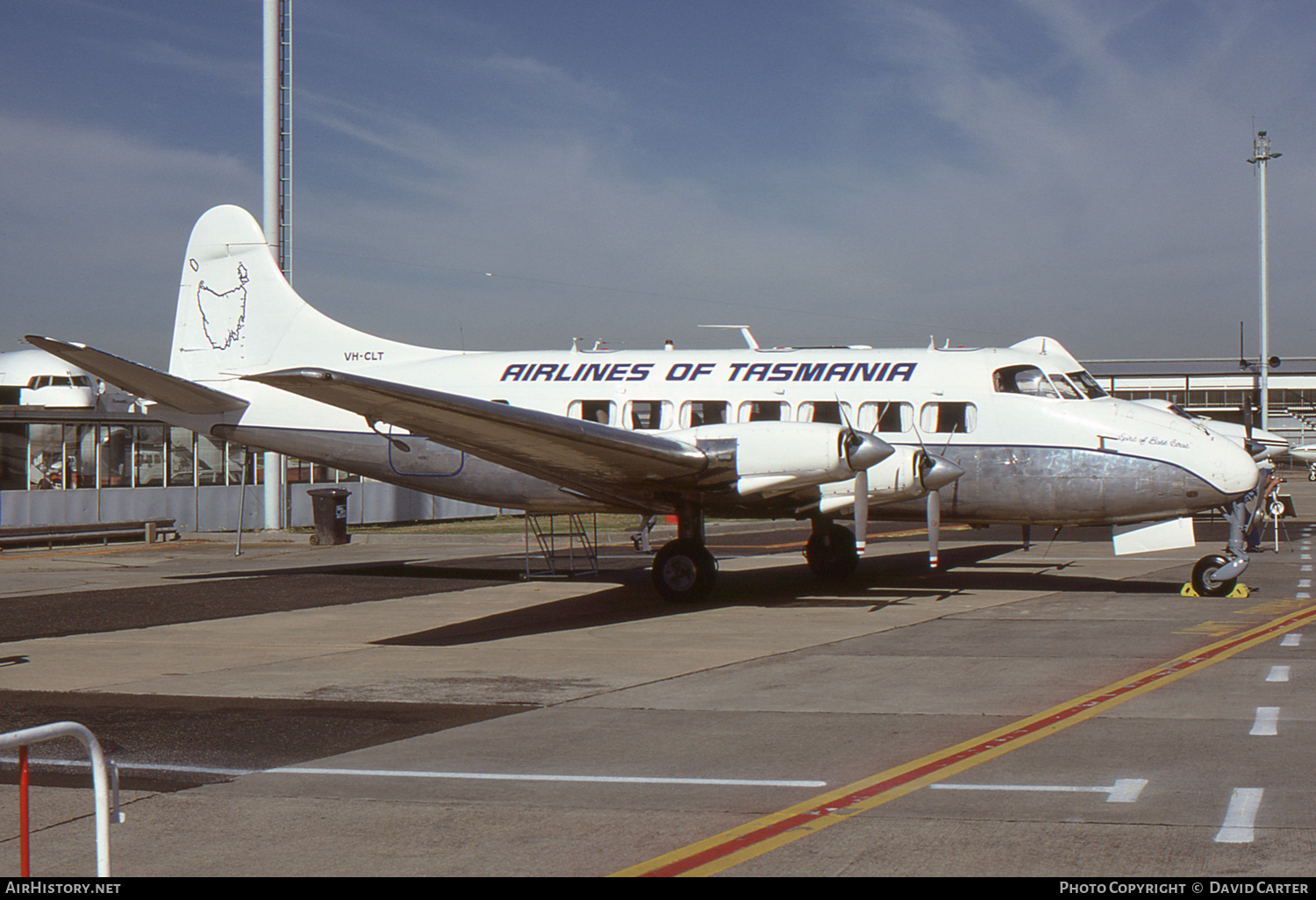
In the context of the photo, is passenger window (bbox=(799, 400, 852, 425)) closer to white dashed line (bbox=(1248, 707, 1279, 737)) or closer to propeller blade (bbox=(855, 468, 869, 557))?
propeller blade (bbox=(855, 468, 869, 557))

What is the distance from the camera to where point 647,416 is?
56.0 feet

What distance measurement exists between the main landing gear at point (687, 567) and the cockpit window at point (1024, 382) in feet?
15.3

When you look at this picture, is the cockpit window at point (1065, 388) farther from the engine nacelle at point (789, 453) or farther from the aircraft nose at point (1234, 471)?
the engine nacelle at point (789, 453)

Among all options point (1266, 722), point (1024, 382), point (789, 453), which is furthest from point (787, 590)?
point (1266, 722)

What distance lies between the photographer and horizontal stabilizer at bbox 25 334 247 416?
47.9ft

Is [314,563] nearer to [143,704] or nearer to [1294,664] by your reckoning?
[143,704]

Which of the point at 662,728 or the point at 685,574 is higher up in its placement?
the point at 685,574

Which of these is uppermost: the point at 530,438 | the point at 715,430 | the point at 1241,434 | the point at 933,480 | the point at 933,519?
the point at 1241,434

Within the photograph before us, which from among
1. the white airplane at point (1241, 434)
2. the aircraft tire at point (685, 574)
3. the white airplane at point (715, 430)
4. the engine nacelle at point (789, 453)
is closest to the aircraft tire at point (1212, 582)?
the white airplane at point (715, 430)

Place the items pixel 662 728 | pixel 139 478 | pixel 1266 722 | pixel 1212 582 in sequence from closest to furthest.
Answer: pixel 1266 722, pixel 662 728, pixel 1212 582, pixel 139 478

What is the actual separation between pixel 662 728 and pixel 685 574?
759 centimetres

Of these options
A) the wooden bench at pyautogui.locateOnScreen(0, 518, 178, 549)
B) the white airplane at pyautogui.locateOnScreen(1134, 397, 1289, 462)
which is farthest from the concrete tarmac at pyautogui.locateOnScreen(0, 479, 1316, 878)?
the wooden bench at pyautogui.locateOnScreen(0, 518, 178, 549)

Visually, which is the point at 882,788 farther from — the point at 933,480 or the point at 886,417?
the point at 886,417

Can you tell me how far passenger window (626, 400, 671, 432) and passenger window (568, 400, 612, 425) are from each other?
13.4 inches
